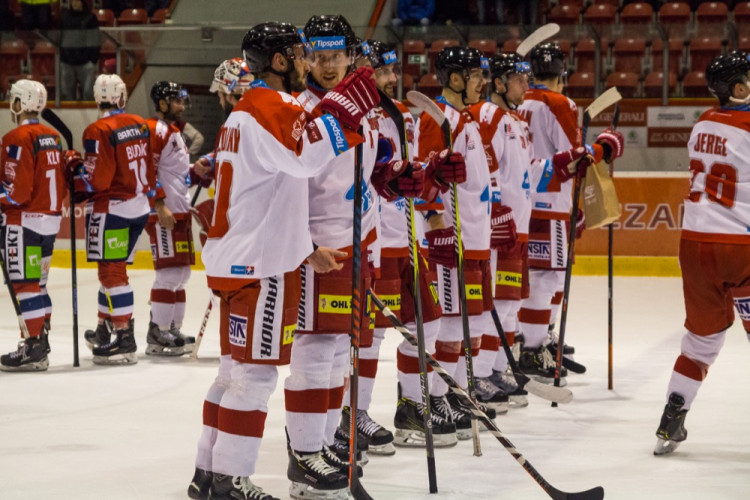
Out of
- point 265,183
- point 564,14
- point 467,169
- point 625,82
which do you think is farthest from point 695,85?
point 265,183

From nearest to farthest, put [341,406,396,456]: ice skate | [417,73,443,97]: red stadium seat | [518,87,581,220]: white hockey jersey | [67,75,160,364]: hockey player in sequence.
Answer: [341,406,396,456]: ice skate → [518,87,581,220]: white hockey jersey → [67,75,160,364]: hockey player → [417,73,443,97]: red stadium seat

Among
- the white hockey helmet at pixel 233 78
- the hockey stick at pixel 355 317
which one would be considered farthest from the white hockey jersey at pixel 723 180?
the white hockey helmet at pixel 233 78

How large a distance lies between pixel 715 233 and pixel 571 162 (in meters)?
1.34

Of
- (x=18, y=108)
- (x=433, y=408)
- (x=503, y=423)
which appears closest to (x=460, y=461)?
(x=433, y=408)

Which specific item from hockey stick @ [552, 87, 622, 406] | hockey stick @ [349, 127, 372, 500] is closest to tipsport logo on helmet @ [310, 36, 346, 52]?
hockey stick @ [349, 127, 372, 500]

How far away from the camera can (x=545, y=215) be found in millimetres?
6121

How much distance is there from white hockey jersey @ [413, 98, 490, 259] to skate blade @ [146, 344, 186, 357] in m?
2.55

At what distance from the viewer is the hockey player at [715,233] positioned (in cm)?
423

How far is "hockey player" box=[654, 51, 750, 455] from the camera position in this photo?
13.9 ft

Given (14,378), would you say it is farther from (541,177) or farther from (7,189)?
(541,177)

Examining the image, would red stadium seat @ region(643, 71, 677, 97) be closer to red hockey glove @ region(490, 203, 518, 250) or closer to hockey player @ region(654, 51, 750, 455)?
red hockey glove @ region(490, 203, 518, 250)

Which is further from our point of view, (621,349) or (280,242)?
(621,349)

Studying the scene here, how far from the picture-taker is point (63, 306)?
8719 millimetres

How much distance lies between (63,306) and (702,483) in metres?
5.92
